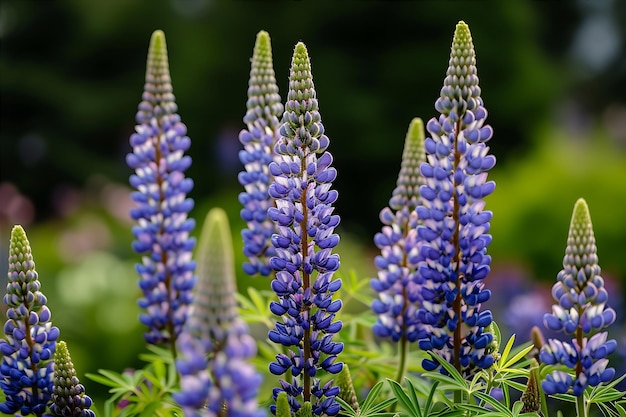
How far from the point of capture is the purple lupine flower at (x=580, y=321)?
2094 mm

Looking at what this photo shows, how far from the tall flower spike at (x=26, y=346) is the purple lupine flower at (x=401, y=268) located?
104 cm

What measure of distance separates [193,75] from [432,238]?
14922mm

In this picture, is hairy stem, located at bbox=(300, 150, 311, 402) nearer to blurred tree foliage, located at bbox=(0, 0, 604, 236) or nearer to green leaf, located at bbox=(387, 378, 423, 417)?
green leaf, located at bbox=(387, 378, 423, 417)

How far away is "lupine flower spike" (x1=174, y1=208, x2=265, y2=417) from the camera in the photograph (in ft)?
4.73

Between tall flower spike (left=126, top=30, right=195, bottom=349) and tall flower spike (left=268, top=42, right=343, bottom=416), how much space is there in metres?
0.51

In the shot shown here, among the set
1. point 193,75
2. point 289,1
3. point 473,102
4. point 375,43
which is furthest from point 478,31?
point 473,102

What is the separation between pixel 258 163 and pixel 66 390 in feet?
3.44

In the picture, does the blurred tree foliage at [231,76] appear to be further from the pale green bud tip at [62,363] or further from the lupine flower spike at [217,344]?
the lupine flower spike at [217,344]

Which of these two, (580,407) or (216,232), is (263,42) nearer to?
(216,232)

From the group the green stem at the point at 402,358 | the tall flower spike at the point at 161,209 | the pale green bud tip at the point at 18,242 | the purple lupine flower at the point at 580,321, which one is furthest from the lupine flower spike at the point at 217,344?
the green stem at the point at 402,358

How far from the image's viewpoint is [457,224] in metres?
2.35

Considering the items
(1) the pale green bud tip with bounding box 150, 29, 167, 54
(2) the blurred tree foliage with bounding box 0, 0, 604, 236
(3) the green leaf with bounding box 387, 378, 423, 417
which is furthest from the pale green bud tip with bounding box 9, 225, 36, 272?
(2) the blurred tree foliage with bounding box 0, 0, 604, 236

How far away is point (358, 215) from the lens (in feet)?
50.3

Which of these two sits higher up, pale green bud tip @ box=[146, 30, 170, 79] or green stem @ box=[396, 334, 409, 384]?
pale green bud tip @ box=[146, 30, 170, 79]
